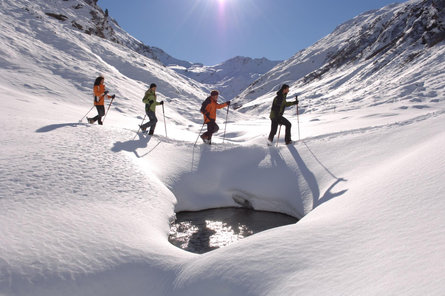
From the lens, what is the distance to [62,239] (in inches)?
151

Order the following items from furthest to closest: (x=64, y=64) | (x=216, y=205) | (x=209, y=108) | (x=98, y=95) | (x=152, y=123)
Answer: (x=64, y=64), (x=98, y=95), (x=152, y=123), (x=209, y=108), (x=216, y=205)

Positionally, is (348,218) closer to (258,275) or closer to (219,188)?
(258,275)

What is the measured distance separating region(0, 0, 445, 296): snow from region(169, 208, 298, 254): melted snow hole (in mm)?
360

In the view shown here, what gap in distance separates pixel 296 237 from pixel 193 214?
171 inches

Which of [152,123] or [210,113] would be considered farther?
[152,123]

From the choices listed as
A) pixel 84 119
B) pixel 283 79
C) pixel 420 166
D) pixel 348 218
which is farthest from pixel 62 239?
pixel 283 79

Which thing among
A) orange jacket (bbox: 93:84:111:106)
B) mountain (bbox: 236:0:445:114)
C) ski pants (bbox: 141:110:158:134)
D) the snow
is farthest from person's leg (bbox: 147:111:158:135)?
mountain (bbox: 236:0:445:114)

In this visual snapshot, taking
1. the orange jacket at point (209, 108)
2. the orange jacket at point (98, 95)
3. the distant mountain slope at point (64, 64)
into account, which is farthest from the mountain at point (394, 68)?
the orange jacket at point (98, 95)

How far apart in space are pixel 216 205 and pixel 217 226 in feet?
3.89

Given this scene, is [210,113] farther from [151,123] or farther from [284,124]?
[284,124]

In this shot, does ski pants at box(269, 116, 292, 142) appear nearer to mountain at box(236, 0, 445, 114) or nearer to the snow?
the snow

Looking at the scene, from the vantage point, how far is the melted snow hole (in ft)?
19.9

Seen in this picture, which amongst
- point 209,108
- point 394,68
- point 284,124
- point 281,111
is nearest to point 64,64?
point 209,108

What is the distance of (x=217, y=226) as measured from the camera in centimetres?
700
